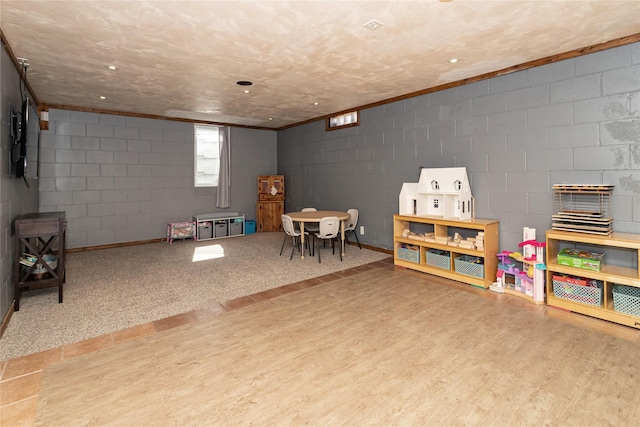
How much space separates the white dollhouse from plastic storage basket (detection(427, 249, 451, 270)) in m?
0.54

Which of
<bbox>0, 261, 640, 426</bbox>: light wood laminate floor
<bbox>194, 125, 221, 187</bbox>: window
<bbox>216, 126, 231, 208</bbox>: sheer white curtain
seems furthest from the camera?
<bbox>216, 126, 231, 208</bbox>: sheer white curtain

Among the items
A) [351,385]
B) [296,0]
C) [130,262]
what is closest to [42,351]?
[351,385]

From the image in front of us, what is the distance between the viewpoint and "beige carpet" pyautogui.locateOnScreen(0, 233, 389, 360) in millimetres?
2871

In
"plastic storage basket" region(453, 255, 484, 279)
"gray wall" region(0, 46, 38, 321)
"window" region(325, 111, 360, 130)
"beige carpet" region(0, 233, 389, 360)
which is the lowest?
"beige carpet" region(0, 233, 389, 360)

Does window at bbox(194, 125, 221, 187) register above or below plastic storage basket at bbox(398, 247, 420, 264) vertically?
above

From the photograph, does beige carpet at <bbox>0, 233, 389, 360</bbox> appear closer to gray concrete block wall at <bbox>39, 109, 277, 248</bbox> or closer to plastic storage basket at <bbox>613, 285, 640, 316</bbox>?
gray concrete block wall at <bbox>39, 109, 277, 248</bbox>

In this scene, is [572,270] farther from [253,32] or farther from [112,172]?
[112,172]

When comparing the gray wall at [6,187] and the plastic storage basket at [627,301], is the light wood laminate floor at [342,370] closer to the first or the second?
the plastic storage basket at [627,301]

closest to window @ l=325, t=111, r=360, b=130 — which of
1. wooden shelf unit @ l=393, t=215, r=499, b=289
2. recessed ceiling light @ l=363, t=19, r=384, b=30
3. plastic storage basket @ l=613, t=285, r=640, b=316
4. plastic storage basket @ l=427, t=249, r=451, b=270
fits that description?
wooden shelf unit @ l=393, t=215, r=499, b=289

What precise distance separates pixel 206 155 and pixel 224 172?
55 centimetres

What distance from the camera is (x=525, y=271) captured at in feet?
12.2

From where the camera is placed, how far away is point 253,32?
300 cm

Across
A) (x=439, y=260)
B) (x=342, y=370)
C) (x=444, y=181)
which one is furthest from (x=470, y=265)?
(x=342, y=370)

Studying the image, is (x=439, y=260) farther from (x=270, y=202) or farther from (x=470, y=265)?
(x=270, y=202)
